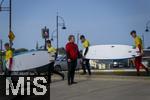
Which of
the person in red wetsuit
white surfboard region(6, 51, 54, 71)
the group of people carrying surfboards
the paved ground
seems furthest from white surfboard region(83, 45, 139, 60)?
the person in red wetsuit

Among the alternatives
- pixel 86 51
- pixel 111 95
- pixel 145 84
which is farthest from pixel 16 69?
pixel 111 95

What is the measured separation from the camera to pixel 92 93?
14.9 meters

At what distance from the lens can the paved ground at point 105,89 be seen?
1404cm

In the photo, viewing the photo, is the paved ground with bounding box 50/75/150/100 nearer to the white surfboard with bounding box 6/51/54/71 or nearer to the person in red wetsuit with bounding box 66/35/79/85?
the person in red wetsuit with bounding box 66/35/79/85

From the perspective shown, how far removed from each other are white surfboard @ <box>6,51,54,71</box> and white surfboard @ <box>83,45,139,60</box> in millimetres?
2719

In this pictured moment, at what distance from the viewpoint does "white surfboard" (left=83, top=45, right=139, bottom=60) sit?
24.5 metres

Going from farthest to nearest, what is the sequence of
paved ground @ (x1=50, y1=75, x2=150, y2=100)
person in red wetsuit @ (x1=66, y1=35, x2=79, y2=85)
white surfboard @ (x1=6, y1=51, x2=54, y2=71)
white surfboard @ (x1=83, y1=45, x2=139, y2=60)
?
1. white surfboard @ (x1=83, y1=45, x2=139, y2=60)
2. white surfboard @ (x1=6, y1=51, x2=54, y2=71)
3. person in red wetsuit @ (x1=66, y1=35, x2=79, y2=85)
4. paved ground @ (x1=50, y1=75, x2=150, y2=100)

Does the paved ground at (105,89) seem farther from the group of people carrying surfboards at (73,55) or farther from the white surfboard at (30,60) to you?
the white surfboard at (30,60)

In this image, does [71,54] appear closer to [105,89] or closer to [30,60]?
[105,89]

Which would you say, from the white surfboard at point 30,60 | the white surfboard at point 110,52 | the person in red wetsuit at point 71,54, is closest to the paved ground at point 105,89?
the person in red wetsuit at point 71,54

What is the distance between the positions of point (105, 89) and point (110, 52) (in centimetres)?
1035

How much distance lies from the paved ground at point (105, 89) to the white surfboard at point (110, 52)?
15.6 ft

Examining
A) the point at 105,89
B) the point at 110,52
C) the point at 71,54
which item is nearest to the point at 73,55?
the point at 71,54


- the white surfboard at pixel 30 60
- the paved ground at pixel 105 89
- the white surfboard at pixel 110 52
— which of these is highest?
the white surfboard at pixel 110 52
